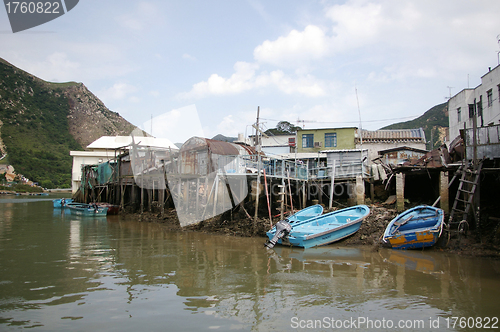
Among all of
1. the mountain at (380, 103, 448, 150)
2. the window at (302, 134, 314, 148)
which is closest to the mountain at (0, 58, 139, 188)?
the window at (302, 134, 314, 148)

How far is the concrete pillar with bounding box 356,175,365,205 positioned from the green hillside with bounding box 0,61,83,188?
79.1 m

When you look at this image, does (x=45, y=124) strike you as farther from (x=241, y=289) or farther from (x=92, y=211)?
(x=241, y=289)

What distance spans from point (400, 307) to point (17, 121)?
9830cm

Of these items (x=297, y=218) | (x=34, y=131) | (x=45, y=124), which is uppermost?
(x=45, y=124)

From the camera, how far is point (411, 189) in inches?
841

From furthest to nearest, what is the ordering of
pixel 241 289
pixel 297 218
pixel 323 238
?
pixel 297 218 < pixel 323 238 < pixel 241 289

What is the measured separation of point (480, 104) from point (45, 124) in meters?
98.8

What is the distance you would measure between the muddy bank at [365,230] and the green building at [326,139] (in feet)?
38.7

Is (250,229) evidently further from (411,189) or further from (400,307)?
(411,189)

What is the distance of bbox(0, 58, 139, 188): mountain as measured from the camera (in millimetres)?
73312

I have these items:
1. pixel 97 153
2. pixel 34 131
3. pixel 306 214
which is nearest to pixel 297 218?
pixel 306 214

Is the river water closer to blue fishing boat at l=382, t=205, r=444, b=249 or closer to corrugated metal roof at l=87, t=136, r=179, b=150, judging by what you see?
blue fishing boat at l=382, t=205, r=444, b=249

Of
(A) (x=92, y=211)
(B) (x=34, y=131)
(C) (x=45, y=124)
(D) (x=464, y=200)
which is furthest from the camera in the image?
(C) (x=45, y=124)

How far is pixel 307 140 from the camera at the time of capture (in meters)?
30.9
